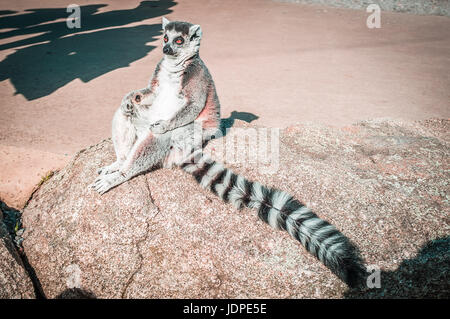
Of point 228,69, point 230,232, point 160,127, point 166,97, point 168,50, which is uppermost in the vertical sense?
point 168,50

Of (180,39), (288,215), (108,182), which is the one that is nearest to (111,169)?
(108,182)

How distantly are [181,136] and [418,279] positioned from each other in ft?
8.79

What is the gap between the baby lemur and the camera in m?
3.03

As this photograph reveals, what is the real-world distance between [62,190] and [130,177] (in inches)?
44.5

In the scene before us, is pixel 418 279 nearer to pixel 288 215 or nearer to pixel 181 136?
pixel 288 215

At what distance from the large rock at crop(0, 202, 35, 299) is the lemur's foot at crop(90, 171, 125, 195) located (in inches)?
42.9

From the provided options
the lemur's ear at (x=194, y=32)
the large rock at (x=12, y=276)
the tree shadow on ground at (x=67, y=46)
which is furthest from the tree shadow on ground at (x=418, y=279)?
the tree shadow on ground at (x=67, y=46)

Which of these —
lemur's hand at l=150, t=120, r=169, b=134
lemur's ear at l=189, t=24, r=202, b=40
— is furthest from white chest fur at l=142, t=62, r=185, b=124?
lemur's ear at l=189, t=24, r=202, b=40

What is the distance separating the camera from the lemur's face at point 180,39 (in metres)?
3.14

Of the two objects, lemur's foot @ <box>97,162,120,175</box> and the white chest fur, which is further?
lemur's foot @ <box>97,162,120,175</box>

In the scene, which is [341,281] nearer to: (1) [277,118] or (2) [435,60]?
(1) [277,118]

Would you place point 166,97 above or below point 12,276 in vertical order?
above

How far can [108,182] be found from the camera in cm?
339

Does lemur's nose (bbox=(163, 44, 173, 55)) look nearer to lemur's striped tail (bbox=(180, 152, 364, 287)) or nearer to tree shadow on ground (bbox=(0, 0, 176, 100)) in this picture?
lemur's striped tail (bbox=(180, 152, 364, 287))
